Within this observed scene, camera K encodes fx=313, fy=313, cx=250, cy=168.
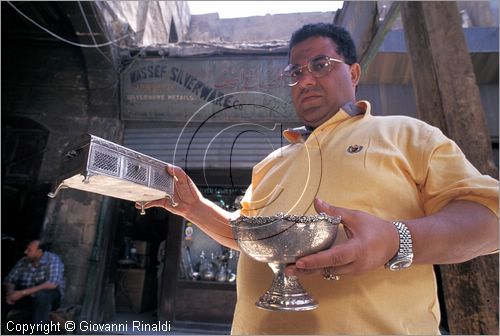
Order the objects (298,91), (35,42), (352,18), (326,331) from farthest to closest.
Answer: (35,42)
(352,18)
(298,91)
(326,331)

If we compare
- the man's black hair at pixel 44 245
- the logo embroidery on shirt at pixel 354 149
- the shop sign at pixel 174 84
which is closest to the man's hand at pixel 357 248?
the logo embroidery on shirt at pixel 354 149

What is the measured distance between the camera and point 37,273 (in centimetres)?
432

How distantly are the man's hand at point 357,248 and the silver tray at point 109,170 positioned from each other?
60cm

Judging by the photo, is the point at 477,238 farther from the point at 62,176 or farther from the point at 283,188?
the point at 62,176

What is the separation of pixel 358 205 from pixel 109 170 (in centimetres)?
77

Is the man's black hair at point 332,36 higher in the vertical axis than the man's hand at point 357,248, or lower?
higher

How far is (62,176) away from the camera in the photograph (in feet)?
3.32

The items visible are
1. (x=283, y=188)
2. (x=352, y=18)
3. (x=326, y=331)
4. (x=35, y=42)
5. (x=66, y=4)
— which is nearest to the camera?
(x=326, y=331)

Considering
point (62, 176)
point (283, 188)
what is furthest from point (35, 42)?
point (283, 188)

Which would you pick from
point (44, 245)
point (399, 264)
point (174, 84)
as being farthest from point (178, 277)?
point (399, 264)

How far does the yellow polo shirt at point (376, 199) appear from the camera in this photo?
903mm

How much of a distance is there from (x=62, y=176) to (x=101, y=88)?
504cm

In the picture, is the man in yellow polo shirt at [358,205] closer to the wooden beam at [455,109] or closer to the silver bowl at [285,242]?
the silver bowl at [285,242]

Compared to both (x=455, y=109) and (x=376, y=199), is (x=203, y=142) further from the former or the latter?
(x=376, y=199)
